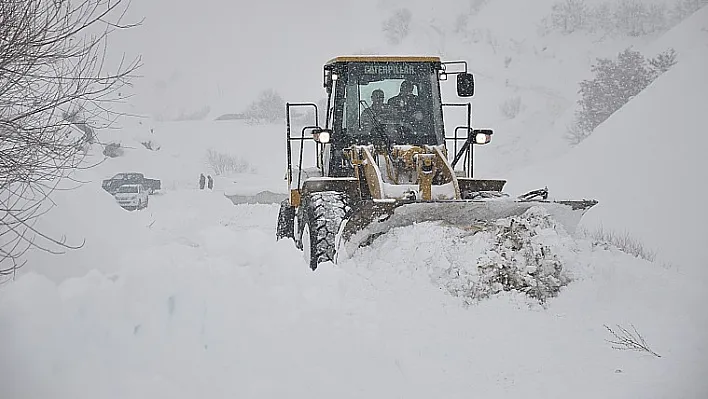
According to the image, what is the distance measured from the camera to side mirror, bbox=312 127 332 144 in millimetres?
6898

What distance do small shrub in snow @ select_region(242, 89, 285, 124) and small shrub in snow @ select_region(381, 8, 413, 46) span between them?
11284 mm

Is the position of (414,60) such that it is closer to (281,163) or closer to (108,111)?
(108,111)

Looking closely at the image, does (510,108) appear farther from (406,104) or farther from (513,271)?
(513,271)

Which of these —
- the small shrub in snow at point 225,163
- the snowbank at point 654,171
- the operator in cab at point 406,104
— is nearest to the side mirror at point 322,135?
the operator in cab at point 406,104

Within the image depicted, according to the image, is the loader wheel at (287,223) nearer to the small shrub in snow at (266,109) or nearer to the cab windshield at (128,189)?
the cab windshield at (128,189)

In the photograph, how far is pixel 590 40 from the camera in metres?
41.8

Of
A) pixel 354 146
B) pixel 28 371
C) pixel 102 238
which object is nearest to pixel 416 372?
pixel 28 371

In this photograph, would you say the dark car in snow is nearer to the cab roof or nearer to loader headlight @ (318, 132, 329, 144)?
the cab roof

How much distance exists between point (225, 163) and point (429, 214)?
23882 millimetres

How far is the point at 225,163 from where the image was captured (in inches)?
1143

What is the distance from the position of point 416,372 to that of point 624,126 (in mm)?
15678

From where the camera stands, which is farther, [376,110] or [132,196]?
[132,196]

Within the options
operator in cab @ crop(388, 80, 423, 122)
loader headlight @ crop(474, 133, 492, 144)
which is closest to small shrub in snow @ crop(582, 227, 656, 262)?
loader headlight @ crop(474, 133, 492, 144)

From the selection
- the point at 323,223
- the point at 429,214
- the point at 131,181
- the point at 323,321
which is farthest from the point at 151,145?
the point at 323,321
